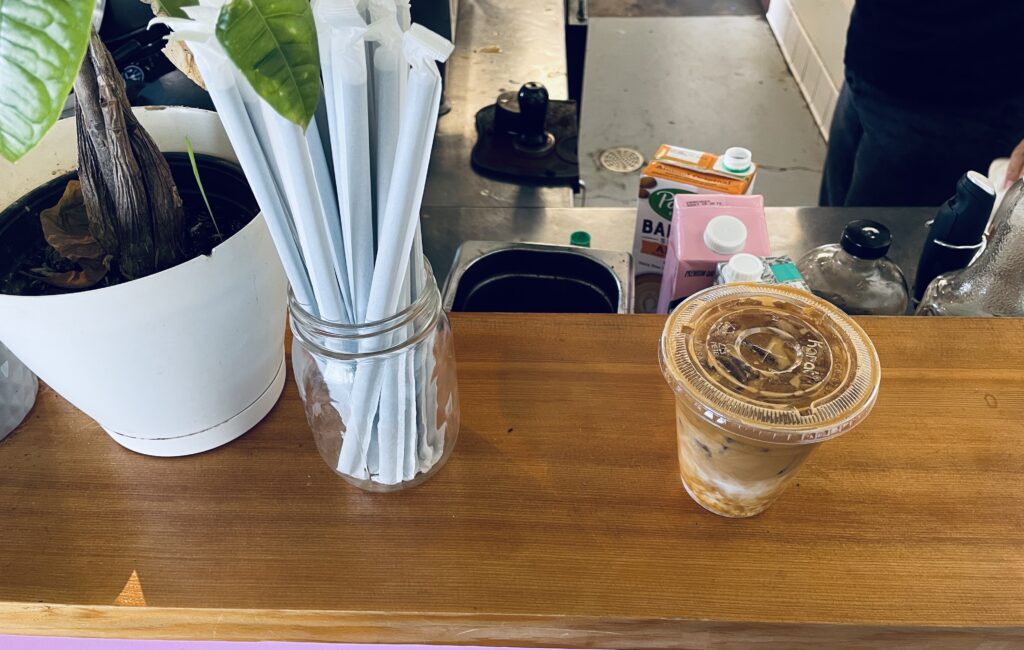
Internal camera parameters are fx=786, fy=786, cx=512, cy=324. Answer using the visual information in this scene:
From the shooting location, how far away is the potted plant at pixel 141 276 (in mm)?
421

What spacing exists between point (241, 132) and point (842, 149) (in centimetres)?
163

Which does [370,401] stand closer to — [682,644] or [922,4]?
[682,644]

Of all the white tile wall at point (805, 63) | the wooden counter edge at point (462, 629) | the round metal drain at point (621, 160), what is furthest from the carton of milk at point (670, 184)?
the white tile wall at point (805, 63)

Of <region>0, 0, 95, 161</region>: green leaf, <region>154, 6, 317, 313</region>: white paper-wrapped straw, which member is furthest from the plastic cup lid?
<region>0, 0, 95, 161</region>: green leaf

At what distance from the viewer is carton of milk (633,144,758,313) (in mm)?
881

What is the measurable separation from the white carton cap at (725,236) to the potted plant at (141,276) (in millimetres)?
401

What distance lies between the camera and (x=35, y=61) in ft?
0.96

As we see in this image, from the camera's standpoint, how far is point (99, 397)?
18.8 inches

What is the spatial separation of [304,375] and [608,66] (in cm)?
313

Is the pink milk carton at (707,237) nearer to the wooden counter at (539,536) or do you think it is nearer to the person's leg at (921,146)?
the wooden counter at (539,536)

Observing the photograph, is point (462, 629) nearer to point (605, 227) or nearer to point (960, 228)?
point (960, 228)

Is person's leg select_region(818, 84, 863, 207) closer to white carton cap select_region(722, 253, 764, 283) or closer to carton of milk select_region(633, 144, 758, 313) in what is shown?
carton of milk select_region(633, 144, 758, 313)

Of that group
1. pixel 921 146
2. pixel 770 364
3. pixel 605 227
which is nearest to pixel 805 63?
pixel 921 146

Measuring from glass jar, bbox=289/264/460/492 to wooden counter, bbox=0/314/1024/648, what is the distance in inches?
0.9
